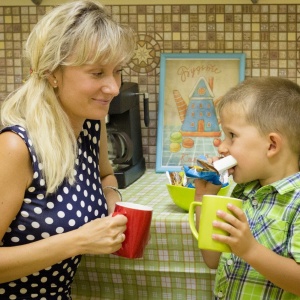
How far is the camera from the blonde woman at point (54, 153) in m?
1.21

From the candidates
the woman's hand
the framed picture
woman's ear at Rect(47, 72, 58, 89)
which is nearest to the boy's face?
the woman's hand

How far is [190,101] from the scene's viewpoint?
6.99 ft

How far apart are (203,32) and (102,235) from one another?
44.2 inches

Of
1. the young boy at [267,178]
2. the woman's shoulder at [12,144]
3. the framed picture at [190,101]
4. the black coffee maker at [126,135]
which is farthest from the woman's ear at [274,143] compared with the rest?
the framed picture at [190,101]

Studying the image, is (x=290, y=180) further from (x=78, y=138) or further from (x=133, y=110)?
(x=133, y=110)

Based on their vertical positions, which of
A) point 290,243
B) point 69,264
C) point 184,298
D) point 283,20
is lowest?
point 184,298

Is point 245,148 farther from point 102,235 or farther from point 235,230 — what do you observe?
point 102,235

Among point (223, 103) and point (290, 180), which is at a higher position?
point (223, 103)

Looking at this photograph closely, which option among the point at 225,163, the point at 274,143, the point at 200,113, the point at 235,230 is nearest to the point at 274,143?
the point at 274,143

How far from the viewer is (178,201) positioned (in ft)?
5.17

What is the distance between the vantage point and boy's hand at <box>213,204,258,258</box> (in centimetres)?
107

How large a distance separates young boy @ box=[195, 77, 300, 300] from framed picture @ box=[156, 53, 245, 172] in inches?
33.1

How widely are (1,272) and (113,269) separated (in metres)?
0.40

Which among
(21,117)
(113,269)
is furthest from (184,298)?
(21,117)
